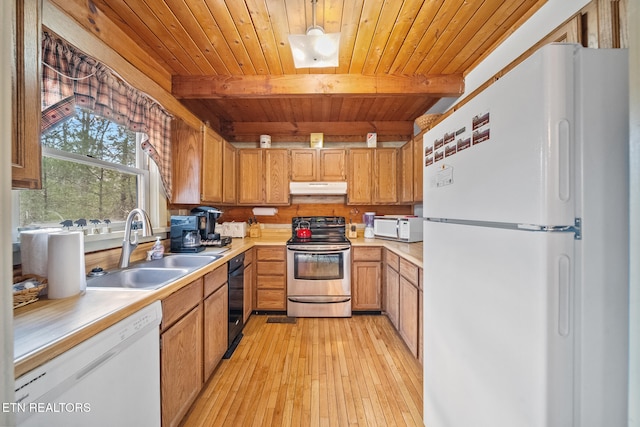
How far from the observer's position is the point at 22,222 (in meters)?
1.21

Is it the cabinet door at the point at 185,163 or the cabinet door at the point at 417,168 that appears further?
the cabinet door at the point at 417,168

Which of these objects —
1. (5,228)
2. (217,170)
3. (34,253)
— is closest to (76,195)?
(34,253)

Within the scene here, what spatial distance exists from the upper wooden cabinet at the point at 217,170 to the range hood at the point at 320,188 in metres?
0.77

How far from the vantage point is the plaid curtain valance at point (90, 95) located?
1.20 m

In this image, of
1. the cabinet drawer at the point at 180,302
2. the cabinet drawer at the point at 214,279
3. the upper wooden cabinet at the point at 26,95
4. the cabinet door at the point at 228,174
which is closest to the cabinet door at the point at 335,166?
the cabinet door at the point at 228,174

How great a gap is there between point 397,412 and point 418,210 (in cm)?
230

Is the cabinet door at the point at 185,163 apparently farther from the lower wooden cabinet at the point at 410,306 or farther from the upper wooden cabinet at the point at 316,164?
the lower wooden cabinet at the point at 410,306

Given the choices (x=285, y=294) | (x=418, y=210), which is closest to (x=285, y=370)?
(x=285, y=294)

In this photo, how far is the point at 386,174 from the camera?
320 cm

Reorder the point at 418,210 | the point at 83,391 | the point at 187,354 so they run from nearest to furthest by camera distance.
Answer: the point at 83,391 < the point at 187,354 < the point at 418,210

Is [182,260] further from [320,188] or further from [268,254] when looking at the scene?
[320,188]

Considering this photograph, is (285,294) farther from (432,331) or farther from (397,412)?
(432,331)

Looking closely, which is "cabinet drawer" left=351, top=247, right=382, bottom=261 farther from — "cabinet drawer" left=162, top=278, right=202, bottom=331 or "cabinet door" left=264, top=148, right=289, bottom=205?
"cabinet drawer" left=162, top=278, right=202, bottom=331

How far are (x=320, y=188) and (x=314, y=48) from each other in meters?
1.72
